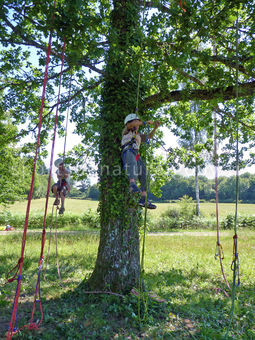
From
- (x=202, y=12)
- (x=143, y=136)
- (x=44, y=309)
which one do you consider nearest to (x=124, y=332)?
(x=44, y=309)

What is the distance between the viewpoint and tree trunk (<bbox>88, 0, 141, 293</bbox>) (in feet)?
14.7

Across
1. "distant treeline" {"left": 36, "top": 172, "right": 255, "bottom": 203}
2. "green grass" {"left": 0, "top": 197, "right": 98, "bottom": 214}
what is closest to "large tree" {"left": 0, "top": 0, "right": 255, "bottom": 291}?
"green grass" {"left": 0, "top": 197, "right": 98, "bottom": 214}

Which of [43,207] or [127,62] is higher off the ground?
[127,62]

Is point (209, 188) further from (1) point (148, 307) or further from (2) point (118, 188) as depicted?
(1) point (148, 307)

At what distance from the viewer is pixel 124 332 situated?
11.4 feet

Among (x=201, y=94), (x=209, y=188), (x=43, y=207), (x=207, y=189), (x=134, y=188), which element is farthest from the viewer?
(x=209, y=188)

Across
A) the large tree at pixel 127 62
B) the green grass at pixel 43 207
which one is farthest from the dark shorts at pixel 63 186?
the green grass at pixel 43 207

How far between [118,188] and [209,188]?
106ft

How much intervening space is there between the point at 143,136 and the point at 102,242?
2208 millimetres

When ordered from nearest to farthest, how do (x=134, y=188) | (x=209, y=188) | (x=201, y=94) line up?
(x=134, y=188) → (x=201, y=94) → (x=209, y=188)

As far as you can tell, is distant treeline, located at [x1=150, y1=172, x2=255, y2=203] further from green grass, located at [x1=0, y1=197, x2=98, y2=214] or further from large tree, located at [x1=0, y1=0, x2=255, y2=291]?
large tree, located at [x1=0, y1=0, x2=255, y2=291]

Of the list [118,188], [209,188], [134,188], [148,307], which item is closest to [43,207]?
[209,188]

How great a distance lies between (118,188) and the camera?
14.9 ft

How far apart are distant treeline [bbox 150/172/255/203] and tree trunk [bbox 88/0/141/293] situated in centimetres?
2064
